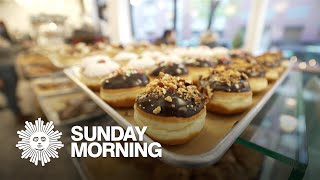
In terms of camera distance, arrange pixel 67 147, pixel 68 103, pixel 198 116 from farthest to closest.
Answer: pixel 68 103
pixel 67 147
pixel 198 116

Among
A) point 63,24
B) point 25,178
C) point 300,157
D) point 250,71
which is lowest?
point 25,178

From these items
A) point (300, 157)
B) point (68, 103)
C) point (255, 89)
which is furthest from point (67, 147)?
point (300, 157)

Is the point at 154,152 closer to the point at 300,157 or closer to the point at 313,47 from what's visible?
the point at 300,157

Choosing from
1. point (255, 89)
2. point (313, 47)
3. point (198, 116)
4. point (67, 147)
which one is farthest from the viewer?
point (313, 47)

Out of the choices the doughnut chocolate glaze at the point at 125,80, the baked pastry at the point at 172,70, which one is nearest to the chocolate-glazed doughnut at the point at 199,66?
the baked pastry at the point at 172,70

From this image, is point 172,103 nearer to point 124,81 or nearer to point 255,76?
point 124,81

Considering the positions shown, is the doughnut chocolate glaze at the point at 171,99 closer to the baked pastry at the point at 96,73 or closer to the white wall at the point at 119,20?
the baked pastry at the point at 96,73

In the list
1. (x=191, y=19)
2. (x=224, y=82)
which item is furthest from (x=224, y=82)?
(x=191, y=19)
